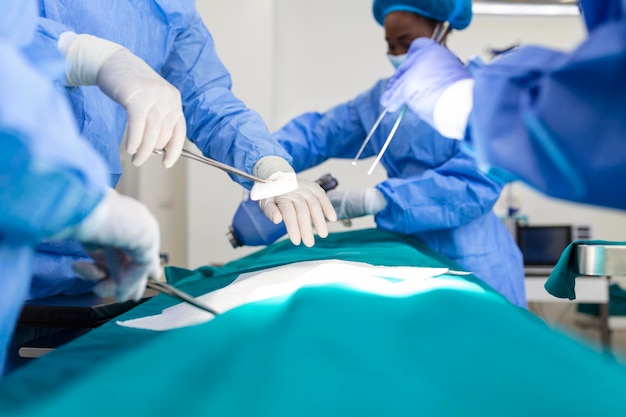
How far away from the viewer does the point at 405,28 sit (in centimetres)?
209

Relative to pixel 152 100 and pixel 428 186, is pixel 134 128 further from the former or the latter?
pixel 428 186

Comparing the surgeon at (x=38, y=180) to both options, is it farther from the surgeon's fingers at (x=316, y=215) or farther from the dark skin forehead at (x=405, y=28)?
the dark skin forehead at (x=405, y=28)

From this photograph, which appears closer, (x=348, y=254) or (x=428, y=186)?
(x=348, y=254)

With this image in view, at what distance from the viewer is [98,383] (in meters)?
0.55

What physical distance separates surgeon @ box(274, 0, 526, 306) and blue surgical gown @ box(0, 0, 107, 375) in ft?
4.17

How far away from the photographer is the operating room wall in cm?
376

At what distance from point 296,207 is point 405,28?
3.29 ft

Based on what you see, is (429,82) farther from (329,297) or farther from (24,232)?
(24,232)

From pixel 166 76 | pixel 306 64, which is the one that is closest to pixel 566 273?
pixel 166 76

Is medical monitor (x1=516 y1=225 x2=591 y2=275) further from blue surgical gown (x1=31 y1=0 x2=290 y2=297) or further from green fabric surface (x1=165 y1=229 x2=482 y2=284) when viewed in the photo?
blue surgical gown (x1=31 y1=0 x2=290 y2=297)

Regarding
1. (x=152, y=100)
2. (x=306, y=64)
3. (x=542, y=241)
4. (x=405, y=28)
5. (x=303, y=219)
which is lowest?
(x=542, y=241)

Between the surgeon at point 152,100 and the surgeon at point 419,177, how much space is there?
34 centimetres

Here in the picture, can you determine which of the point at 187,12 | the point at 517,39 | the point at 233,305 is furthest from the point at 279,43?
the point at 233,305

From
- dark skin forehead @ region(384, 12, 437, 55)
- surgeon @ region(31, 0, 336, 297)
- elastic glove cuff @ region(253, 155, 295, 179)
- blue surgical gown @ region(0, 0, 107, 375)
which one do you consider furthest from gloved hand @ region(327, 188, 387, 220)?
blue surgical gown @ region(0, 0, 107, 375)
